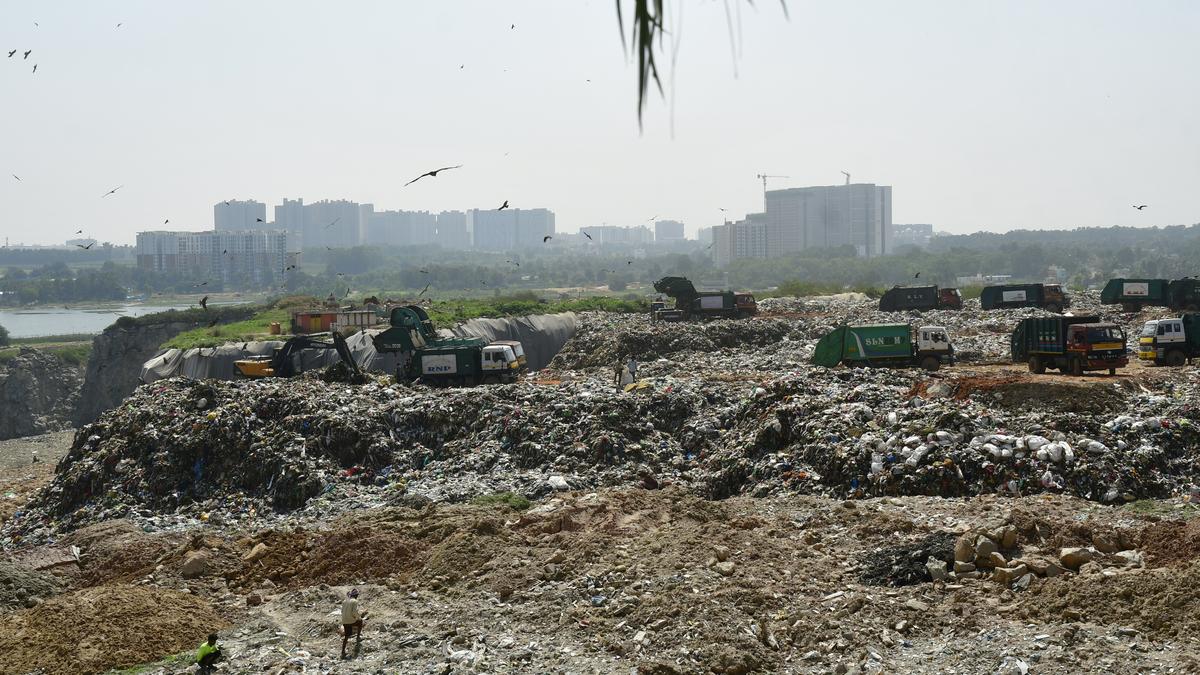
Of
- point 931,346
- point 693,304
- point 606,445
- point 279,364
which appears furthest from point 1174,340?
point 693,304

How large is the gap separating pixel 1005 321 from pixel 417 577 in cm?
3041

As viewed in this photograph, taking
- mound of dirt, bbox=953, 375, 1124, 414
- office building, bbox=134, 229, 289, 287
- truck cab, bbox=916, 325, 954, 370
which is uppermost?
office building, bbox=134, 229, 289, 287

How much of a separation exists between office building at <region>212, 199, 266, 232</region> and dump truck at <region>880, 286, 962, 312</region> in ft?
529

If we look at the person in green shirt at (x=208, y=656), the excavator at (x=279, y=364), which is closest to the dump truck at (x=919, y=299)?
the excavator at (x=279, y=364)

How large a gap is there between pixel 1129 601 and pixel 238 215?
200 metres

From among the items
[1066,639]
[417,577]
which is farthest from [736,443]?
[1066,639]

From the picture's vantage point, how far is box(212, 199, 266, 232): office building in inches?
7475

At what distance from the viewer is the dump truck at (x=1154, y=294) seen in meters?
38.0

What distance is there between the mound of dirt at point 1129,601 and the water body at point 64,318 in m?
87.4

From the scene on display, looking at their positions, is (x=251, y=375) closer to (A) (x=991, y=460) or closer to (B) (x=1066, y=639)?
(A) (x=991, y=460)

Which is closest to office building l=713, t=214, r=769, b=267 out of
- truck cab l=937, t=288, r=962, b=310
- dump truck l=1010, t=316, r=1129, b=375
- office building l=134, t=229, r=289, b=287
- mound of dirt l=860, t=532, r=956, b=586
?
office building l=134, t=229, r=289, b=287

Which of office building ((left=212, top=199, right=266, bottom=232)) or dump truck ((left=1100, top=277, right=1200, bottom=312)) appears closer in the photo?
dump truck ((left=1100, top=277, right=1200, bottom=312))

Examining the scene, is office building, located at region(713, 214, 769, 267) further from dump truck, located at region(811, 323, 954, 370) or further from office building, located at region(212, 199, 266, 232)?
dump truck, located at region(811, 323, 954, 370)

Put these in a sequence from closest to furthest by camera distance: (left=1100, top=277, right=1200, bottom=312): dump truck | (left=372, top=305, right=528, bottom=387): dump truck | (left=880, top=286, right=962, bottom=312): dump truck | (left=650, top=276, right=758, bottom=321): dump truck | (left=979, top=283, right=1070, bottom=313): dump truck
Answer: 1. (left=372, top=305, right=528, bottom=387): dump truck
2. (left=1100, top=277, right=1200, bottom=312): dump truck
3. (left=650, top=276, right=758, bottom=321): dump truck
4. (left=979, top=283, right=1070, bottom=313): dump truck
5. (left=880, top=286, right=962, bottom=312): dump truck
